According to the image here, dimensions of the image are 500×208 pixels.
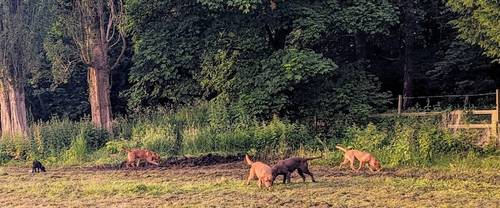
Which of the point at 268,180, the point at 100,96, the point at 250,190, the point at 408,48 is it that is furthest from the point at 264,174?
the point at 408,48

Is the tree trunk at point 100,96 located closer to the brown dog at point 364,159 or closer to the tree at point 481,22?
the brown dog at point 364,159

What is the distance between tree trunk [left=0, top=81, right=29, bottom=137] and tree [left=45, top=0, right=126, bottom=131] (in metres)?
1.68

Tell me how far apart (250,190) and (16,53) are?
14.1m

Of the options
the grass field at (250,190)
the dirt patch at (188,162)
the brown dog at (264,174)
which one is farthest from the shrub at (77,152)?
the brown dog at (264,174)

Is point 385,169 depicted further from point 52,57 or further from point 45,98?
point 45,98

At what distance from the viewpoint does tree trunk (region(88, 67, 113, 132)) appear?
74.0 feet

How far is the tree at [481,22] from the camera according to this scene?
1803 centimetres

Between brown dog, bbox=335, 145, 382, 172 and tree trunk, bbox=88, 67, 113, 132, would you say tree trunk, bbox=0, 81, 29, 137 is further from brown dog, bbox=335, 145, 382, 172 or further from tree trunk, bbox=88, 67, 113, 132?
brown dog, bbox=335, 145, 382, 172

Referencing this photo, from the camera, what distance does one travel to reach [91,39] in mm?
21859

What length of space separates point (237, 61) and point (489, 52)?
8007 mm

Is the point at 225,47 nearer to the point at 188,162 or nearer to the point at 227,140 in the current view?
the point at 227,140

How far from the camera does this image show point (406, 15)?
28656mm

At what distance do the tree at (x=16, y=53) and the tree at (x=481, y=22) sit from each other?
1423 centimetres

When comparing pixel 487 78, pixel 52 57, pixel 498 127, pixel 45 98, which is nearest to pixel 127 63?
pixel 45 98
